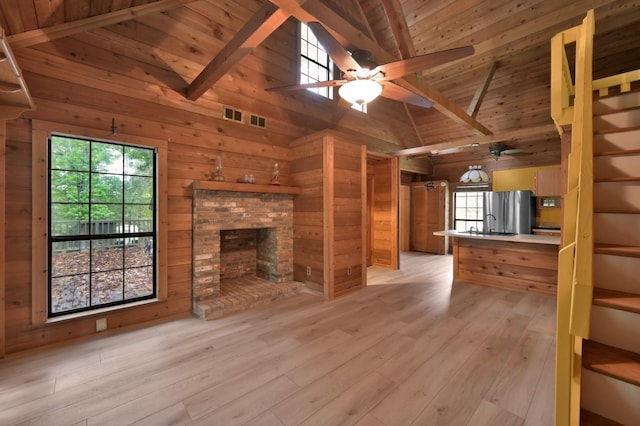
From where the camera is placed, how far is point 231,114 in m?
3.77

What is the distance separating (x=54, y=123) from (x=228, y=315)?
2.71 meters

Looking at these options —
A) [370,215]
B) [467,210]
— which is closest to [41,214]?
[370,215]

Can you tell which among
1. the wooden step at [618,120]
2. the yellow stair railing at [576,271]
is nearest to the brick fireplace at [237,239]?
the yellow stair railing at [576,271]

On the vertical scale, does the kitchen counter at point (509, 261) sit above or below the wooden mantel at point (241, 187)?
below

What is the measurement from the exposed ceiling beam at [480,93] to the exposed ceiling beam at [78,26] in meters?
4.97

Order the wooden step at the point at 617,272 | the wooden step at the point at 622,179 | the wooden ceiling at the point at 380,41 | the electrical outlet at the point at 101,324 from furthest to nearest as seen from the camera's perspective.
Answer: the electrical outlet at the point at 101,324
the wooden ceiling at the point at 380,41
the wooden step at the point at 622,179
the wooden step at the point at 617,272

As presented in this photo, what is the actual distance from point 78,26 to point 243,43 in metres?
1.54

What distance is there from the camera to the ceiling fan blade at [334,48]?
6.84 ft

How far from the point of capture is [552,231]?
5844 millimetres

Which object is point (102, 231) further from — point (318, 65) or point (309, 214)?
point (318, 65)

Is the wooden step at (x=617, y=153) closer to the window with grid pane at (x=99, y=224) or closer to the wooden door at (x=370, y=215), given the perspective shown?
the window with grid pane at (x=99, y=224)

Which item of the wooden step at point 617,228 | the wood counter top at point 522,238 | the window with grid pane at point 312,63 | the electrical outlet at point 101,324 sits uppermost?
the window with grid pane at point 312,63

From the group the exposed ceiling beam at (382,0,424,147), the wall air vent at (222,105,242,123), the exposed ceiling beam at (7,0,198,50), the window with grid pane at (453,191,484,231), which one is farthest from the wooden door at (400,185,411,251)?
the exposed ceiling beam at (7,0,198,50)

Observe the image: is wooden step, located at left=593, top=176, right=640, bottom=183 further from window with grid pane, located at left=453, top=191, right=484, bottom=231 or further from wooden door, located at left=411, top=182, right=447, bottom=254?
window with grid pane, located at left=453, top=191, right=484, bottom=231
